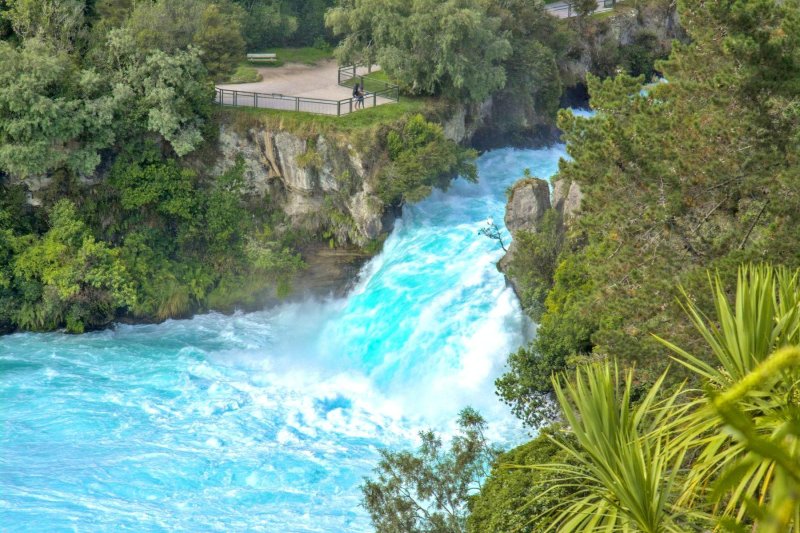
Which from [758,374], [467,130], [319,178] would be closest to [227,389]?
[319,178]

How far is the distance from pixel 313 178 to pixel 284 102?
3758mm

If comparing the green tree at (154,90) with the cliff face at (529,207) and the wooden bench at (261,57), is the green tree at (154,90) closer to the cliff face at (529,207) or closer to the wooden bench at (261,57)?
the wooden bench at (261,57)

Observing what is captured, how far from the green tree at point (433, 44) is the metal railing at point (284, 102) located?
236 centimetres

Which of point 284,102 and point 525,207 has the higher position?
point 284,102

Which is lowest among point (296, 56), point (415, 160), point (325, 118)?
point (415, 160)

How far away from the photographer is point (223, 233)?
39500 millimetres

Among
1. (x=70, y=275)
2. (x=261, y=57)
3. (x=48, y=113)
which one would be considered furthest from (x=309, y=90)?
(x=70, y=275)

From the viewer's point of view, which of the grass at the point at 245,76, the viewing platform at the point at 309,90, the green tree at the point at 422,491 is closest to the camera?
the green tree at the point at 422,491

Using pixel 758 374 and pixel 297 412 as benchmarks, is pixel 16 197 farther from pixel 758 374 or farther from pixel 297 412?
pixel 758 374

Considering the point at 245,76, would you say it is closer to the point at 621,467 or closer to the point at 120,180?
the point at 120,180

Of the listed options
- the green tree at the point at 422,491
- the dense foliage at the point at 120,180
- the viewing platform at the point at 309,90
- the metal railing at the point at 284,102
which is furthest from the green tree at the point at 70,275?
the green tree at the point at 422,491

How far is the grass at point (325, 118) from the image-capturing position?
39.6 m

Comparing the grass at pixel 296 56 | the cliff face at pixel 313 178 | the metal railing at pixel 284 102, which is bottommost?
the cliff face at pixel 313 178

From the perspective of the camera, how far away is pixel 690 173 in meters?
23.2
